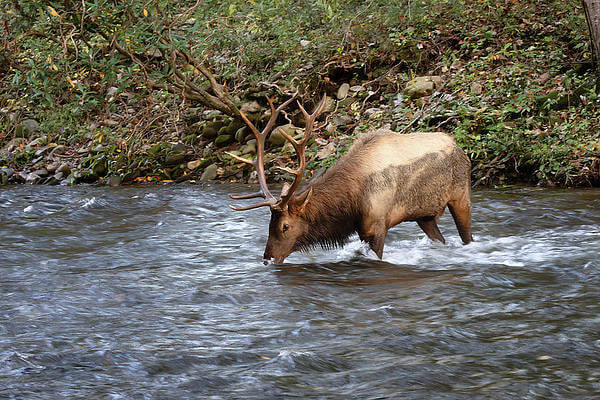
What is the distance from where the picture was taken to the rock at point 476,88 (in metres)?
12.6

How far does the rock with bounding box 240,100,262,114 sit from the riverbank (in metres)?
0.02

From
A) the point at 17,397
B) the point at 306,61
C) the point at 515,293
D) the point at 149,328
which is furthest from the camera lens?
the point at 306,61

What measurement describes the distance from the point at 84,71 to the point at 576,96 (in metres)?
7.50

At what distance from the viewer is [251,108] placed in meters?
14.1

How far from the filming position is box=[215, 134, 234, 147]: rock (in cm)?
1423

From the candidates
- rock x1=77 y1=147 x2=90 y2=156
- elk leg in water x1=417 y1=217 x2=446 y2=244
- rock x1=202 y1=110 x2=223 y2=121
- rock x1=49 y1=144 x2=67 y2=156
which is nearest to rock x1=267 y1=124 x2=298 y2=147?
rock x1=202 y1=110 x2=223 y2=121

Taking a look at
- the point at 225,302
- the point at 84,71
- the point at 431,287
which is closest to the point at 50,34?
the point at 84,71

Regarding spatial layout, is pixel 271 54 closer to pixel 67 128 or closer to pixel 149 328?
pixel 67 128

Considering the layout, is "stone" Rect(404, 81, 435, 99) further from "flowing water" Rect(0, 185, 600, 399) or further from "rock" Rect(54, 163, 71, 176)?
"rock" Rect(54, 163, 71, 176)

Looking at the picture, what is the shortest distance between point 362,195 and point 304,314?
1.81 m

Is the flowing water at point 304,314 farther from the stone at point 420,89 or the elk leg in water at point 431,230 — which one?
the stone at point 420,89

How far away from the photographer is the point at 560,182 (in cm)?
1039

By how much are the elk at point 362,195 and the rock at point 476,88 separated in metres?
5.96

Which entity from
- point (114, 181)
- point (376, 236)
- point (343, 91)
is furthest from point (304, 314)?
point (343, 91)
